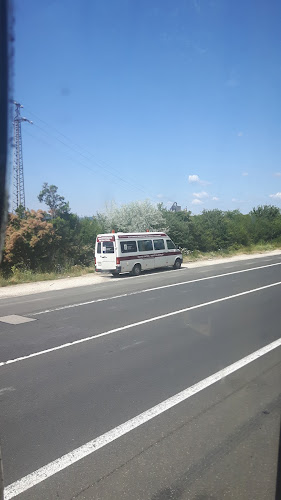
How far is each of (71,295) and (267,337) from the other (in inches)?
308

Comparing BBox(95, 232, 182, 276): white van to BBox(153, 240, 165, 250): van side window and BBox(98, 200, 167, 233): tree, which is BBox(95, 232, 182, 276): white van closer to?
BBox(153, 240, 165, 250): van side window

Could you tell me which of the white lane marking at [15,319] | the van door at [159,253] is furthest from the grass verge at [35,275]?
the white lane marking at [15,319]

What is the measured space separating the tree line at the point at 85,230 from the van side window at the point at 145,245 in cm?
432

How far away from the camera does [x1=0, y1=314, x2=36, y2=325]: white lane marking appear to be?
356 inches

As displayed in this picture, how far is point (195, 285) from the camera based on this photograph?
1466 centimetres

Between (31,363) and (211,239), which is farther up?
(211,239)

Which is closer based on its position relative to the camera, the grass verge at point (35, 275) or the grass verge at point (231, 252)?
the grass verge at point (35, 275)

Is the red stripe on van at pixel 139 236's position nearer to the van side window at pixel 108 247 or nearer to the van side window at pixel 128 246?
the van side window at pixel 128 246

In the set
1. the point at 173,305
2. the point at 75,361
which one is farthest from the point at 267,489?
the point at 173,305

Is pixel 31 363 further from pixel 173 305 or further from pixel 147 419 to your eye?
pixel 173 305

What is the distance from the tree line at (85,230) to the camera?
18.0 meters

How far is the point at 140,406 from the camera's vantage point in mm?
4340

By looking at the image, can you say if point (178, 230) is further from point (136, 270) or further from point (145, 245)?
point (136, 270)

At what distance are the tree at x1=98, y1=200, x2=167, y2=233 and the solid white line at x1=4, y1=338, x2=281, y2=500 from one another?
2256cm
